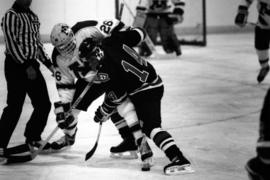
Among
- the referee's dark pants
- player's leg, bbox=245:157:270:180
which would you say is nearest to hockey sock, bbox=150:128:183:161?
the referee's dark pants

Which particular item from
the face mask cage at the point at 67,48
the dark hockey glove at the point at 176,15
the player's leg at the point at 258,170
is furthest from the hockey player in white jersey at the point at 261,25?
the player's leg at the point at 258,170

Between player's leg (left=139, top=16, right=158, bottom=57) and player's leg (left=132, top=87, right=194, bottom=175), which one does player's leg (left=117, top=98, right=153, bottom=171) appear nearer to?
player's leg (left=132, top=87, right=194, bottom=175)

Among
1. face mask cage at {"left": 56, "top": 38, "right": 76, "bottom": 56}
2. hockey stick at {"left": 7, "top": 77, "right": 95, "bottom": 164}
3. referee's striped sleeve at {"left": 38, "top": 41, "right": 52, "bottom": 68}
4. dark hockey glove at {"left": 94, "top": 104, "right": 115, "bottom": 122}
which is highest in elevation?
face mask cage at {"left": 56, "top": 38, "right": 76, "bottom": 56}

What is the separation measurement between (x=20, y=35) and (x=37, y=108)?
1.67 ft

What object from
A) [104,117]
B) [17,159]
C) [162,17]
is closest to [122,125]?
[104,117]

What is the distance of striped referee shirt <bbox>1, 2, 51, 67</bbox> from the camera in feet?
13.3

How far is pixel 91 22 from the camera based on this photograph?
3.99m

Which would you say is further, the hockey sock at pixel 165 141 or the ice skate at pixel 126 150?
the ice skate at pixel 126 150

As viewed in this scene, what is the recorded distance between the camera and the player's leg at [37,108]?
417 centimetres

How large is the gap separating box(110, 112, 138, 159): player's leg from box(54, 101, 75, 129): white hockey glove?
30 cm

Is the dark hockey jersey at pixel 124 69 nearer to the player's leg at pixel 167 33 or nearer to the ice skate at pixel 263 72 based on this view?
the ice skate at pixel 263 72

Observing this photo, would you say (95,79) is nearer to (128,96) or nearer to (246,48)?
(128,96)

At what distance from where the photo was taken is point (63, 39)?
3844 millimetres

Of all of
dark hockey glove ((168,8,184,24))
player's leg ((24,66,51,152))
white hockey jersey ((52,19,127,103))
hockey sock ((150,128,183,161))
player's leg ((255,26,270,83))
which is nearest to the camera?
hockey sock ((150,128,183,161))
